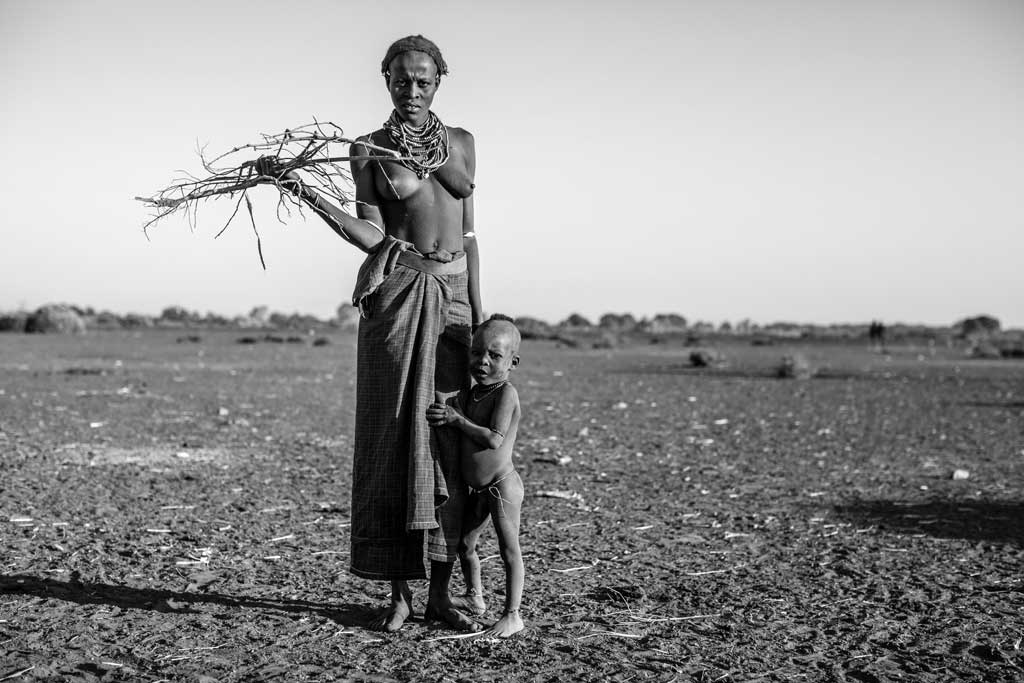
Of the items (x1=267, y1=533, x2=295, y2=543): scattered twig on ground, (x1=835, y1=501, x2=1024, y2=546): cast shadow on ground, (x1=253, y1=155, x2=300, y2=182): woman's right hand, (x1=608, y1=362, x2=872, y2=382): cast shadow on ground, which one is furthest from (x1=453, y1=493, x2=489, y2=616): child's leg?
(x1=608, y1=362, x2=872, y2=382): cast shadow on ground

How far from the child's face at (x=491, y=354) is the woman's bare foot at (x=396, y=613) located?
1.21 m

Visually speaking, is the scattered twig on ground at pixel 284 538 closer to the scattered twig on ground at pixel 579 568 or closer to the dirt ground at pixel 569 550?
the dirt ground at pixel 569 550

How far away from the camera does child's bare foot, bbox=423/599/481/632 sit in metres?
4.83

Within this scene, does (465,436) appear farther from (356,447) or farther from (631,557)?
(631,557)

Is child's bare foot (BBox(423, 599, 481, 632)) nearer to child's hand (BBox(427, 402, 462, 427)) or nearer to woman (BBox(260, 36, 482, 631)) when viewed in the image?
woman (BBox(260, 36, 482, 631))

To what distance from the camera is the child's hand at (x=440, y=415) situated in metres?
4.67

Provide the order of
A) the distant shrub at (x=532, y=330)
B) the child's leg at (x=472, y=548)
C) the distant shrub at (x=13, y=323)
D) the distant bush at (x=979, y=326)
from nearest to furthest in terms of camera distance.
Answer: the child's leg at (x=472, y=548)
the distant shrub at (x=13, y=323)
the distant shrub at (x=532, y=330)
the distant bush at (x=979, y=326)

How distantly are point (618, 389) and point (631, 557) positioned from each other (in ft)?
44.7

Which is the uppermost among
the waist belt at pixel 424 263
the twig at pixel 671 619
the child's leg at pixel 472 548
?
the waist belt at pixel 424 263

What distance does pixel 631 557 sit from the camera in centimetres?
659

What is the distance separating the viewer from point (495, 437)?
181 inches

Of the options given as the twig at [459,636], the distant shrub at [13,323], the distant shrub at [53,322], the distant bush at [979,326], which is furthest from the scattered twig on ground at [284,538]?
the distant bush at [979,326]

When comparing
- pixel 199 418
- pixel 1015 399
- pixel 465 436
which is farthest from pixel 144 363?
pixel 465 436

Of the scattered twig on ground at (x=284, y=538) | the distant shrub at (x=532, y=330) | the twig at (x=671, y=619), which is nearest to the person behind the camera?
the twig at (x=671, y=619)
